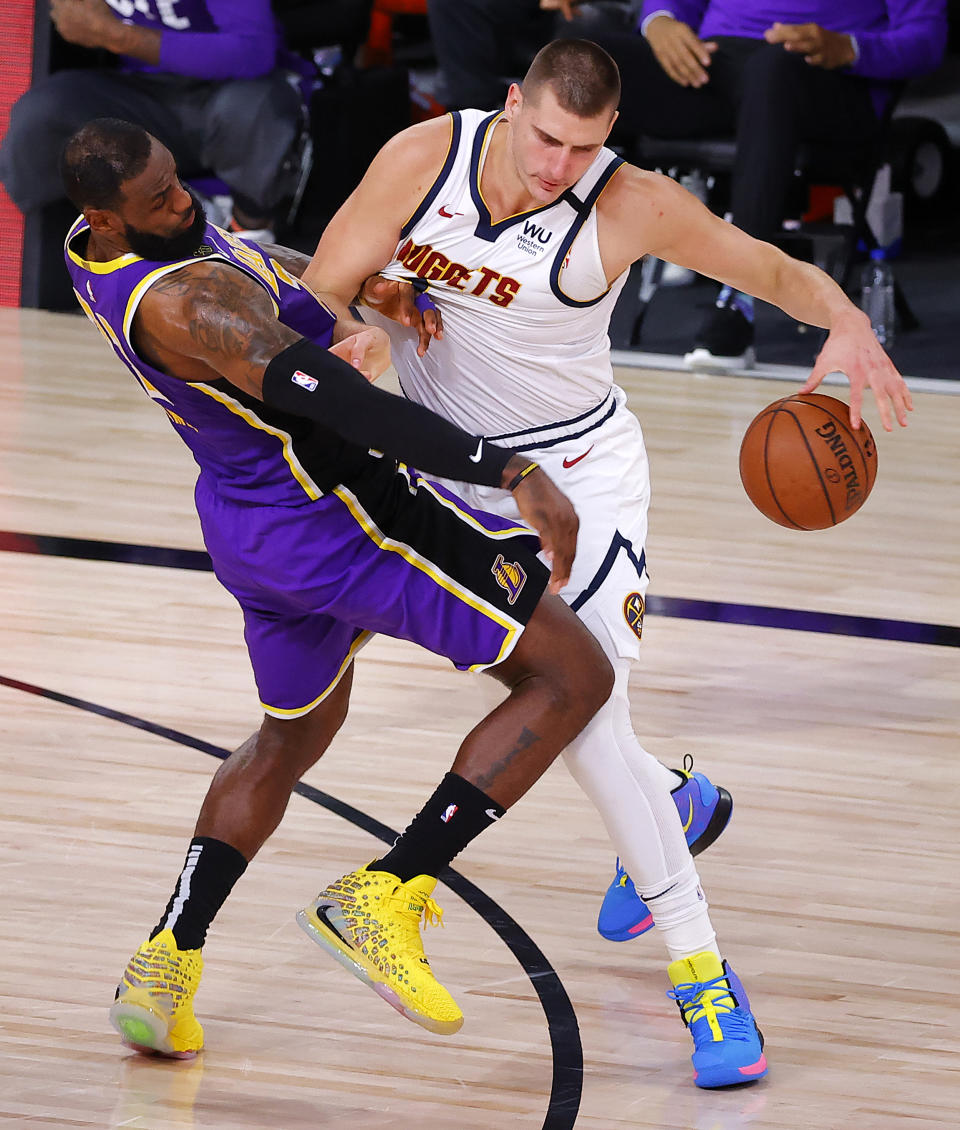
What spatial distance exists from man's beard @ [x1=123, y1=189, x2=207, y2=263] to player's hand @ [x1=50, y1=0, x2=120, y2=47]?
648 centimetres

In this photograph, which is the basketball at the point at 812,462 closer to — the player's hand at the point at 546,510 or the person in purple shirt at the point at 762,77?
the player's hand at the point at 546,510

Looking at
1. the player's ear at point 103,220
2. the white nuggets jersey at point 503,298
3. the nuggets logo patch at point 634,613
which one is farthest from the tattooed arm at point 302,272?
the nuggets logo patch at point 634,613

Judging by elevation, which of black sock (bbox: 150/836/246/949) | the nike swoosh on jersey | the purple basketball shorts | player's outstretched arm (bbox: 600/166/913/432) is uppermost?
player's outstretched arm (bbox: 600/166/913/432)

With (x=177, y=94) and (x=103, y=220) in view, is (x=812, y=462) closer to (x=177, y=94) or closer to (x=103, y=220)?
(x=103, y=220)

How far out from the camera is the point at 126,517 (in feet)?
19.2

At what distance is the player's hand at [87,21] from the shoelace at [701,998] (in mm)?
7008

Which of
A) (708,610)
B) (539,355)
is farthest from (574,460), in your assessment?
(708,610)

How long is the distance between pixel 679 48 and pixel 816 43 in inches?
25.1

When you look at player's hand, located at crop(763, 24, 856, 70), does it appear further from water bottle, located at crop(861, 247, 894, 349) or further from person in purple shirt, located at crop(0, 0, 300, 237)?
person in purple shirt, located at crop(0, 0, 300, 237)

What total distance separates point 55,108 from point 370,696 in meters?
5.32

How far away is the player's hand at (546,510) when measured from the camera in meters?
2.58

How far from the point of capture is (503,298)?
316cm

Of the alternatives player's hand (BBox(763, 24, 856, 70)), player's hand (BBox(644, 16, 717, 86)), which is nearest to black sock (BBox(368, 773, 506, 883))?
player's hand (BBox(763, 24, 856, 70))

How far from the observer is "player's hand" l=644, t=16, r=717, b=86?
8219 millimetres
